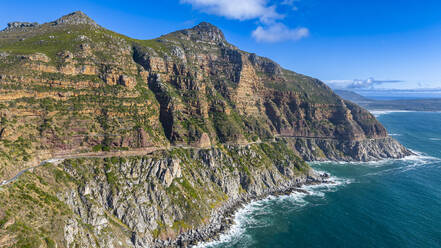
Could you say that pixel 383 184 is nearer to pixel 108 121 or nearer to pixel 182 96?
pixel 182 96

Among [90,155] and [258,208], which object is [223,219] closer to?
[258,208]

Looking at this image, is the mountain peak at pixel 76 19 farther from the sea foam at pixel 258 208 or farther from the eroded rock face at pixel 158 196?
the sea foam at pixel 258 208

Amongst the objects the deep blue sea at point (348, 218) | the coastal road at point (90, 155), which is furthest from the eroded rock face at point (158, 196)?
the deep blue sea at point (348, 218)

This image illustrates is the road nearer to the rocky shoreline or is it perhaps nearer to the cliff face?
the cliff face

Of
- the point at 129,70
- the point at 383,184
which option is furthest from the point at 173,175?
the point at 383,184

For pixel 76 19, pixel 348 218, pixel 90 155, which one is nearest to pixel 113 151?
pixel 90 155
